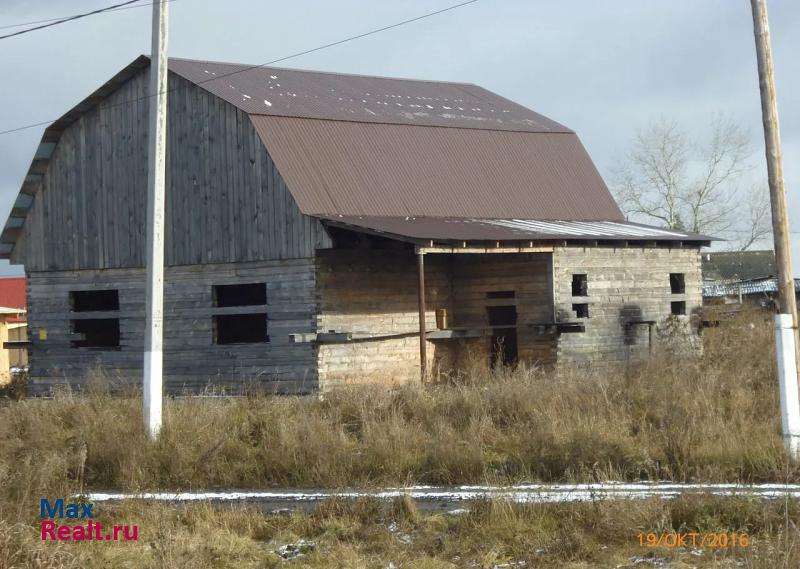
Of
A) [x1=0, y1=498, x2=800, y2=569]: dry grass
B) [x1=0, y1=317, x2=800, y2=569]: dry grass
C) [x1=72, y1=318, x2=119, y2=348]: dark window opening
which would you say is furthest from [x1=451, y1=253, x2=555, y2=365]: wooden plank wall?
[x1=0, y1=498, x2=800, y2=569]: dry grass

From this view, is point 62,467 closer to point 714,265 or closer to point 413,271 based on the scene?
point 413,271

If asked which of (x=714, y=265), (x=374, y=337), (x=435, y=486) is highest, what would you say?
(x=714, y=265)

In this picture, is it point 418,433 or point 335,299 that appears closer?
point 418,433

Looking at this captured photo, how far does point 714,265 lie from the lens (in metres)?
63.1

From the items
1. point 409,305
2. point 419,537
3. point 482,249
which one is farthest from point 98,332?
point 419,537

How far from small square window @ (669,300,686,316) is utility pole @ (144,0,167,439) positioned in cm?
1453

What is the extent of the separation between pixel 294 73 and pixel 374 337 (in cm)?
850

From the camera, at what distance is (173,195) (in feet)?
77.5

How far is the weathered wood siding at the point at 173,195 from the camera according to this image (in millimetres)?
22297

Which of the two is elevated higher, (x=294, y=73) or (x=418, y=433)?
(x=294, y=73)

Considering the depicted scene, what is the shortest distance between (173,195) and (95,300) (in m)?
4.03

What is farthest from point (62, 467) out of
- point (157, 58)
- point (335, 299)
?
point (335, 299)

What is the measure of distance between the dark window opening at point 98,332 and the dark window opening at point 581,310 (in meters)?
10.5

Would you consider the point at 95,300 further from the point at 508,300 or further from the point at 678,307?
the point at 678,307
